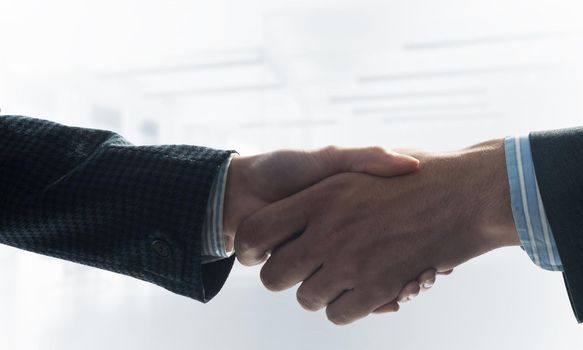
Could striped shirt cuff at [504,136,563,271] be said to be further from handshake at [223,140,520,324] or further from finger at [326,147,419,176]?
finger at [326,147,419,176]

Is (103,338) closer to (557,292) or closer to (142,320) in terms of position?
(142,320)

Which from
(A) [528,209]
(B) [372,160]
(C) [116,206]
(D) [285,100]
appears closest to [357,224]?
(B) [372,160]

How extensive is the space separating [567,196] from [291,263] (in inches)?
13.9

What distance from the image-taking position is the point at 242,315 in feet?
4.74

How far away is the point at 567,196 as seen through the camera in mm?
562

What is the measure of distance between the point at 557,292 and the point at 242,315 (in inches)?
33.8

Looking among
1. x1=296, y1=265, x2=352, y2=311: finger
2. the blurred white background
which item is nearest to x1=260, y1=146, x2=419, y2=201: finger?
x1=296, y1=265, x2=352, y2=311: finger

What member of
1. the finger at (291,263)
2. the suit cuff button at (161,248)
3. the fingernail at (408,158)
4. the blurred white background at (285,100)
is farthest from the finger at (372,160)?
the blurred white background at (285,100)

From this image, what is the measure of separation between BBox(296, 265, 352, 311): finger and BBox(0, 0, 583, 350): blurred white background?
59 cm

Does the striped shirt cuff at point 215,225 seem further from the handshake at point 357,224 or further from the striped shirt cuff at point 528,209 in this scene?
the striped shirt cuff at point 528,209

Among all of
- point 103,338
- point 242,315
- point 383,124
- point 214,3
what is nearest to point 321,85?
point 383,124

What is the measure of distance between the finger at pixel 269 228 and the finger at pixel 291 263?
0.6 inches

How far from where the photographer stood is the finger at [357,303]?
2.32ft

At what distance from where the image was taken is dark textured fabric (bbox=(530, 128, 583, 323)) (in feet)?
1.82
